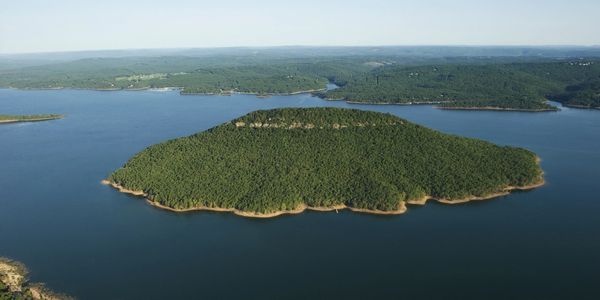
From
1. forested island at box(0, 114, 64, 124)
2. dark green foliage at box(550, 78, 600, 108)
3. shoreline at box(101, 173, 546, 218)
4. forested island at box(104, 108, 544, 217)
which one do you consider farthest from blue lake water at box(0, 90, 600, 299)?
dark green foliage at box(550, 78, 600, 108)

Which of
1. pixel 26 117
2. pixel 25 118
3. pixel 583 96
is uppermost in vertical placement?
pixel 583 96

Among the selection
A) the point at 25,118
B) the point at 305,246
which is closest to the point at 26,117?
the point at 25,118

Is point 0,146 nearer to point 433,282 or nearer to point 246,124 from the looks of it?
point 246,124

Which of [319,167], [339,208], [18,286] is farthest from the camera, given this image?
[319,167]

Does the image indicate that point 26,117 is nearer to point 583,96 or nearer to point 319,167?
point 319,167

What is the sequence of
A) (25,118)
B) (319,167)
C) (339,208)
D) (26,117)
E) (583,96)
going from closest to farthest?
1. (339,208)
2. (319,167)
3. (25,118)
4. (26,117)
5. (583,96)

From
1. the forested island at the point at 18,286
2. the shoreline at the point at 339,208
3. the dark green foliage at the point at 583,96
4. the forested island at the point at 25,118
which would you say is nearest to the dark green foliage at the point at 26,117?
the forested island at the point at 25,118
